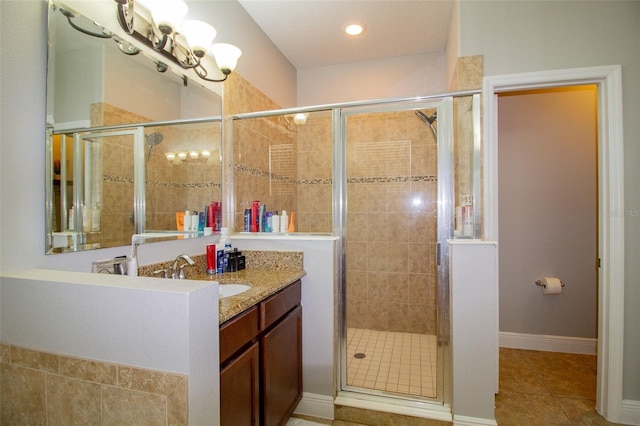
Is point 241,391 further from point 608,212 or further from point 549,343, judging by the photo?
point 549,343

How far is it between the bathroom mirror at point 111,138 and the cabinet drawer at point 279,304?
710 millimetres

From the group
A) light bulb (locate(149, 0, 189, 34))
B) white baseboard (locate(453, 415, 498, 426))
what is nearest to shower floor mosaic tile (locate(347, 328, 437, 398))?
white baseboard (locate(453, 415, 498, 426))

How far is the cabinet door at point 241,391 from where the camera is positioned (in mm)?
1168

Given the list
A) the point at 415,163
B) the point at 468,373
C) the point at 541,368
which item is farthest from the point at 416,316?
the point at 415,163

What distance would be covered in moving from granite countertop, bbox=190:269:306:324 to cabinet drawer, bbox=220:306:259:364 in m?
0.03

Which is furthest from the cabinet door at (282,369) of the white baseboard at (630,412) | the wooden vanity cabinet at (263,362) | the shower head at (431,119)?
the white baseboard at (630,412)

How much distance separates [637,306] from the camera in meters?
1.87

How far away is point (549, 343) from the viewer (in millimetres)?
2771

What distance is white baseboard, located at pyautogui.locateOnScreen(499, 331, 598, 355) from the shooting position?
2.71m

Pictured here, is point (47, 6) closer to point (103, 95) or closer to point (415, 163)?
point (103, 95)

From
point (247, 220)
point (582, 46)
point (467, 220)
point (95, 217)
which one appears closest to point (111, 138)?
point (95, 217)

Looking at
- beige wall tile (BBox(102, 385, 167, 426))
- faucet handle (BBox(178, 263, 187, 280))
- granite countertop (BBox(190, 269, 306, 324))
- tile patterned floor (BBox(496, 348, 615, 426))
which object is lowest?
tile patterned floor (BBox(496, 348, 615, 426))

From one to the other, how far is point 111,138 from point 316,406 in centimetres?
187

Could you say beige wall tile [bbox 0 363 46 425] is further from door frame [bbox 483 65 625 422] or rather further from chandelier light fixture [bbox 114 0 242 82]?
door frame [bbox 483 65 625 422]
